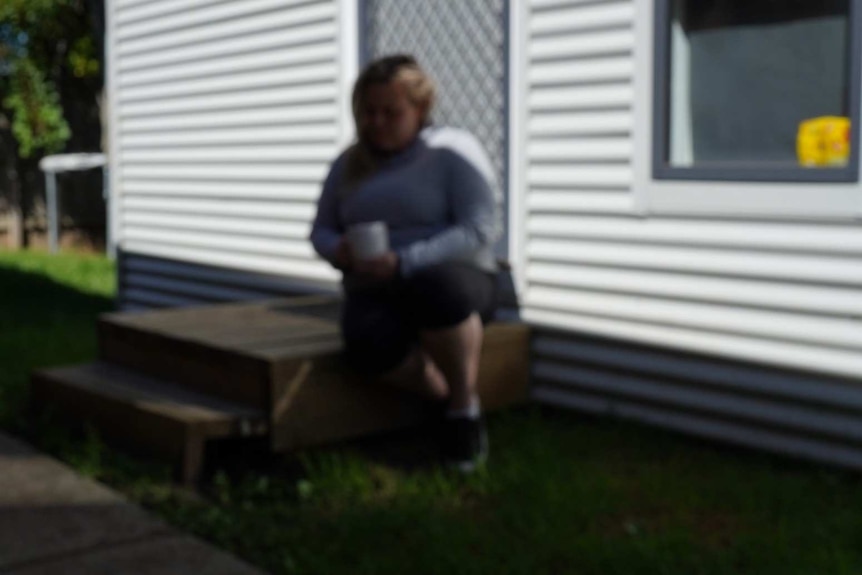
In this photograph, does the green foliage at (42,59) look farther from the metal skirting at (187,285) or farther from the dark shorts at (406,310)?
the dark shorts at (406,310)

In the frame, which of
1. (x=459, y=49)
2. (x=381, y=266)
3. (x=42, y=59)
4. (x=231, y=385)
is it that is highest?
(x=42, y=59)

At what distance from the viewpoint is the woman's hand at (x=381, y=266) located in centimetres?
392

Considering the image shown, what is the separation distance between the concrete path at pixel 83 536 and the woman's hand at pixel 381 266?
1.01 metres

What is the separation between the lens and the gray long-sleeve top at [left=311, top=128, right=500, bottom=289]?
403 cm

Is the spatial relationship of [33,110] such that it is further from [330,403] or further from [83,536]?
[83,536]

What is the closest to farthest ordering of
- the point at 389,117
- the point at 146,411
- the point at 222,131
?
the point at 389,117 → the point at 146,411 → the point at 222,131

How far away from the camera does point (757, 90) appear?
4254mm

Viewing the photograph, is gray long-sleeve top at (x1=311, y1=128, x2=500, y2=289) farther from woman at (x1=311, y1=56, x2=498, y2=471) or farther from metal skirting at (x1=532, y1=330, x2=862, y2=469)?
metal skirting at (x1=532, y1=330, x2=862, y2=469)

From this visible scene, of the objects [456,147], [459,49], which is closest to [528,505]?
[456,147]

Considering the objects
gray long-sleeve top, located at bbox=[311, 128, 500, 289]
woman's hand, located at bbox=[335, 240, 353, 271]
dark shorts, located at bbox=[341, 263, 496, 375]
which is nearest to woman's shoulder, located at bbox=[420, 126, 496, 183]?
gray long-sleeve top, located at bbox=[311, 128, 500, 289]

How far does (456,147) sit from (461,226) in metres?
0.27

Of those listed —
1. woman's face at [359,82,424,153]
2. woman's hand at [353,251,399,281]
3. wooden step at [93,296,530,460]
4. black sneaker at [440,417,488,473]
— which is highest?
woman's face at [359,82,424,153]

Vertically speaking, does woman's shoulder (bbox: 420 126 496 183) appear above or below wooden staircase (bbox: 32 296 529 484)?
above

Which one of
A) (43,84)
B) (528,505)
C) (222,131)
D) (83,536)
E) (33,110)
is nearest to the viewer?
(83,536)
